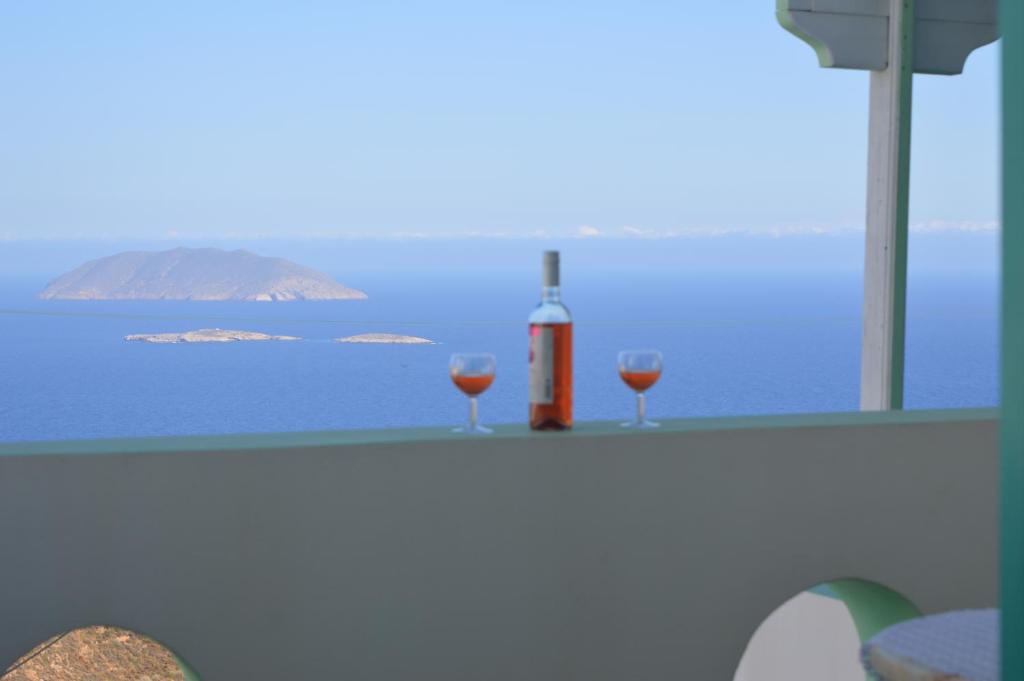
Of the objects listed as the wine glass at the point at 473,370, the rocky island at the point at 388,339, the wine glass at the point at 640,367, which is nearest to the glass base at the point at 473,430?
the wine glass at the point at 473,370

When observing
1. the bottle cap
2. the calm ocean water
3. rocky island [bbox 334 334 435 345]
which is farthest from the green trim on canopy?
rocky island [bbox 334 334 435 345]

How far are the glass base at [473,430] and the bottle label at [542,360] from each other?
10cm

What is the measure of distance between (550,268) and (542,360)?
5.1 inches

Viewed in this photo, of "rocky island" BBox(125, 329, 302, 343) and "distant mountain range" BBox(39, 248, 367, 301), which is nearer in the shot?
"distant mountain range" BBox(39, 248, 367, 301)

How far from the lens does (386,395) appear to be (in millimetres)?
18484

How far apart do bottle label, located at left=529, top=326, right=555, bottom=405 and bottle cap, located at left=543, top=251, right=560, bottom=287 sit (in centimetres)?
6

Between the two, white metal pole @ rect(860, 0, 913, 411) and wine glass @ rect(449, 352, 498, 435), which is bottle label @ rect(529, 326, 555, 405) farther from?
white metal pole @ rect(860, 0, 913, 411)

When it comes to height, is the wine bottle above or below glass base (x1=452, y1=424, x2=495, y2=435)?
above

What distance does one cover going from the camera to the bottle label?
1556 millimetres

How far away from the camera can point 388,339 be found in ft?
67.8

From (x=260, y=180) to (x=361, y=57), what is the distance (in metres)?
3.54

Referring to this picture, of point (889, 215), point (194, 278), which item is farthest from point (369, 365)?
point (889, 215)

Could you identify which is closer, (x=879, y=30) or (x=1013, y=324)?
(x=1013, y=324)

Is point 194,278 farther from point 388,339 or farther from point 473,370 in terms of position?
point 473,370
